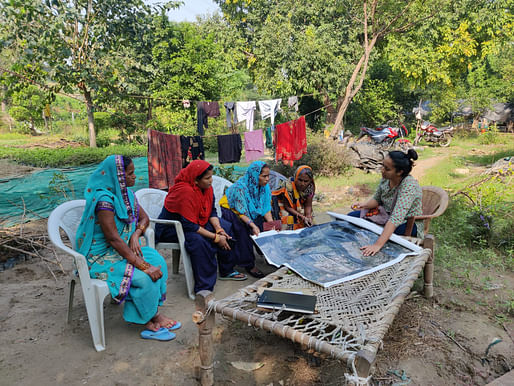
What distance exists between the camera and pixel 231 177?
6.73 meters

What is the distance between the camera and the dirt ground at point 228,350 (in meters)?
2.07

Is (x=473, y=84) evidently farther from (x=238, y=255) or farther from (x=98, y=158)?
(x=238, y=255)

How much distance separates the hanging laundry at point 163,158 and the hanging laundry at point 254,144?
169 cm

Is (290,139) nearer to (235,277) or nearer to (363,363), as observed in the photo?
(235,277)

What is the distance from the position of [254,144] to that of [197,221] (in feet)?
13.7

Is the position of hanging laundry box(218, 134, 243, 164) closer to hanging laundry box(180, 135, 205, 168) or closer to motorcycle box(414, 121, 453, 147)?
hanging laundry box(180, 135, 205, 168)

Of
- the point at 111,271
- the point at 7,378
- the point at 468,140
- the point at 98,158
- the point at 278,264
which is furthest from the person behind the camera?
the point at 468,140

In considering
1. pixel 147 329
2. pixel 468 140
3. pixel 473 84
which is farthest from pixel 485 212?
pixel 473 84

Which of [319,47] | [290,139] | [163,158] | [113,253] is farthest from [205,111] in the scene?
[319,47]

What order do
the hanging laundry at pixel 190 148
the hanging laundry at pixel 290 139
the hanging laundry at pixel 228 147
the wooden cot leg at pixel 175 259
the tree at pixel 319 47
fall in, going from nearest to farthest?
the wooden cot leg at pixel 175 259 → the hanging laundry at pixel 190 148 → the hanging laundry at pixel 228 147 → the hanging laundry at pixel 290 139 → the tree at pixel 319 47

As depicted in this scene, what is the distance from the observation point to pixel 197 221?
3.14 m

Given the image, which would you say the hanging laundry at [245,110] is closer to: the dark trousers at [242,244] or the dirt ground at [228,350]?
the dark trousers at [242,244]

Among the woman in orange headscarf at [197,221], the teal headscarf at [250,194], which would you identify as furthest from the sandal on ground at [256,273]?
the teal headscarf at [250,194]

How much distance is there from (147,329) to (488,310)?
2759mm
